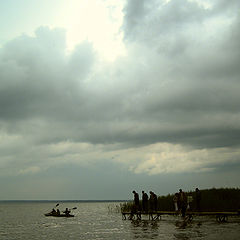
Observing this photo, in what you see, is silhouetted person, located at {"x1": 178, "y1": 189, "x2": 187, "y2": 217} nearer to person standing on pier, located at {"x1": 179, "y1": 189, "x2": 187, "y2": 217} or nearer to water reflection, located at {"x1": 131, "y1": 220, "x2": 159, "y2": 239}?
person standing on pier, located at {"x1": 179, "y1": 189, "x2": 187, "y2": 217}

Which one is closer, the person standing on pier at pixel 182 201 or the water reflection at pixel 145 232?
the water reflection at pixel 145 232

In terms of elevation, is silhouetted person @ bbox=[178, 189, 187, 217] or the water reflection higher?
silhouetted person @ bbox=[178, 189, 187, 217]

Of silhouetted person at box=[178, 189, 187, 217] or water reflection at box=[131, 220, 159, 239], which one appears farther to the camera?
silhouetted person at box=[178, 189, 187, 217]

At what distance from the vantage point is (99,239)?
2475 centimetres

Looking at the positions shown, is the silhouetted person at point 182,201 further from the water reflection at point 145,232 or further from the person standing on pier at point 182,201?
the water reflection at point 145,232

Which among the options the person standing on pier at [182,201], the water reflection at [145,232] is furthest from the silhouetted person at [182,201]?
the water reflection at [145,232]

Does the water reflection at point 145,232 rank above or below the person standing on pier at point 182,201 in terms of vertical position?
below

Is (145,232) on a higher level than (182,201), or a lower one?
lower

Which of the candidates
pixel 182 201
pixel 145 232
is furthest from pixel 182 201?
pixel 145 232

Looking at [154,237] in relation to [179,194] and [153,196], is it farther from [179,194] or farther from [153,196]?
[153,196]

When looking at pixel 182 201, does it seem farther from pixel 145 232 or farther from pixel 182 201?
pixel 145 232

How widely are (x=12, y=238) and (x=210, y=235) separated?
51.9 ft

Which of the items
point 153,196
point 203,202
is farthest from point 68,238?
point 203,202

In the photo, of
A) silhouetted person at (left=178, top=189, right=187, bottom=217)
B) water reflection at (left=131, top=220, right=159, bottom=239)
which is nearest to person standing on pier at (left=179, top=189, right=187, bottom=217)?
silhouetted person at (left=178, top=189, right=187, bottom=217)
